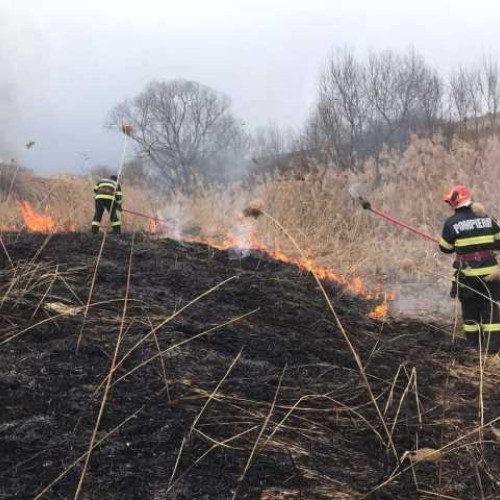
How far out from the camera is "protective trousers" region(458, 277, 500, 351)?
13.8 feet

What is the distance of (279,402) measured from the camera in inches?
83.1

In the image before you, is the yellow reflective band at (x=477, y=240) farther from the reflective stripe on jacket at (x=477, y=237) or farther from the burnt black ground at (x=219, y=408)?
the burnt black ground at (x=219, y=408)

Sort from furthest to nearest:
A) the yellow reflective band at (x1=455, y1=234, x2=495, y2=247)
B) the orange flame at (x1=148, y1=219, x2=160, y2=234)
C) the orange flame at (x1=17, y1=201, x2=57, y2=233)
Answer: the orange flame at (x1=148, y1=219, x2=160, y2=234)
the orange flame at (x1=17, y1=201, x2=57, y2=233)
the yellow reflective band at (x1=455, y1=234, x2=495, y2=247)

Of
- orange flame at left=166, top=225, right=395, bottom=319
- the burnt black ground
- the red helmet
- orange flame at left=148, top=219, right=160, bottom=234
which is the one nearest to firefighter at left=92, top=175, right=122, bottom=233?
orange flame at left=148, top=219, right=160, bottom=234

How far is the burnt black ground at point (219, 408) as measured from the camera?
1591 mm

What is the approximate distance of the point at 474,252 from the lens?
172 inches

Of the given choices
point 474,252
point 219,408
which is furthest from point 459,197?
point 219,408

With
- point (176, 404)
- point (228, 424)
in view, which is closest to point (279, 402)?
point (228, 424)

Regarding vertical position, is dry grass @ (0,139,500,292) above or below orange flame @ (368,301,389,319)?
above

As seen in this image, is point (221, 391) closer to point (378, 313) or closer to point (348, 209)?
point (378, 313)

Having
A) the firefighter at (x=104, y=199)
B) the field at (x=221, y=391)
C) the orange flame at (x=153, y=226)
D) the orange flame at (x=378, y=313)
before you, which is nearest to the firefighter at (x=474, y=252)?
the field at (x=221, y=391)

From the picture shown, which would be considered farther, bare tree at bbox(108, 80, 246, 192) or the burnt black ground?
bare tree at bbox(108, 80, 246, 192)

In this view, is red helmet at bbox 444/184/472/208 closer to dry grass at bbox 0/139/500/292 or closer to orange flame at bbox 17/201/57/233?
dry grass at bbox 0/139/500/292

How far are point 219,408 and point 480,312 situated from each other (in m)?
3.35
